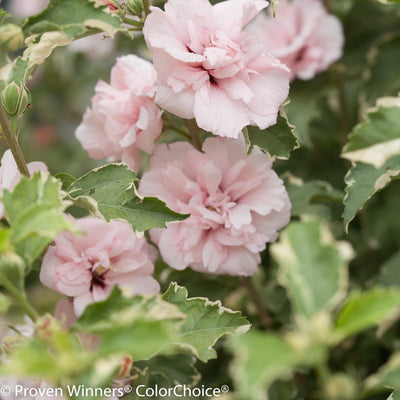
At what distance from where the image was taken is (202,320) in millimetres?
624

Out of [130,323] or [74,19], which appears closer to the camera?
[130,323]

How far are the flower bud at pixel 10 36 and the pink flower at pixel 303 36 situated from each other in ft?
1.89

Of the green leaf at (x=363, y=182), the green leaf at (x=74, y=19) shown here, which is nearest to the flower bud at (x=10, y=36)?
the green leaf at (x=74, y=19)

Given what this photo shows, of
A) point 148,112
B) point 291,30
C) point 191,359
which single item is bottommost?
point 191,359

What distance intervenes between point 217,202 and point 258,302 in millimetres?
203

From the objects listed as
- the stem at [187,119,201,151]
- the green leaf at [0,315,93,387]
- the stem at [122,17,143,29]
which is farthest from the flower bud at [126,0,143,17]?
the green leaf at [0,315,93,387]

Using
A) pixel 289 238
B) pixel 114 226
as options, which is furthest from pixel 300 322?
pixel 114 226

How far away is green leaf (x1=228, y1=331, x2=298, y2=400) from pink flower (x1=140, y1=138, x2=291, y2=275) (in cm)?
32

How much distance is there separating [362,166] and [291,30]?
52 cm

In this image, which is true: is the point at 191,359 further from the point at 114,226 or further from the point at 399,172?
the point at 399,172

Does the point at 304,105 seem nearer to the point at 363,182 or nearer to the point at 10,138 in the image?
the point at 363,182

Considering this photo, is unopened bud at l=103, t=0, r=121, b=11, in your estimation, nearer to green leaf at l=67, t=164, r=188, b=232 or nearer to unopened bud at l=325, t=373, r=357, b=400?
green leaf at l=67, t=164, r=188, b=232

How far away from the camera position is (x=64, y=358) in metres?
0.37

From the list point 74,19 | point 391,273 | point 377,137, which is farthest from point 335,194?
point 74,19
